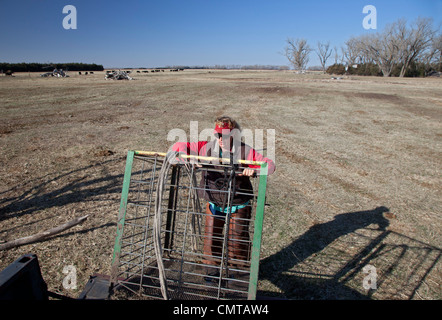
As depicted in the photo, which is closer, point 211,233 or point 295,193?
point 211,233

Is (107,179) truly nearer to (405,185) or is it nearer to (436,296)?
(436,296)

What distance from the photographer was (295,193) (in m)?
5.37

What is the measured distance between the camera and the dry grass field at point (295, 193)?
326 cm

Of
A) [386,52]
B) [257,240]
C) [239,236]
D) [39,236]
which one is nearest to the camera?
[257,240]

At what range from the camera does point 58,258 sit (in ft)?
10.7

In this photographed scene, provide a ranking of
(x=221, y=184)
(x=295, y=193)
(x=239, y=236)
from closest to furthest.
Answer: (x=221, y=184) → (x=239, y=236) → (x=295, y=193)

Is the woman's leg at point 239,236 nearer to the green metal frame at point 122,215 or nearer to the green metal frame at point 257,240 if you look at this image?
the green metal frame at point 257,240

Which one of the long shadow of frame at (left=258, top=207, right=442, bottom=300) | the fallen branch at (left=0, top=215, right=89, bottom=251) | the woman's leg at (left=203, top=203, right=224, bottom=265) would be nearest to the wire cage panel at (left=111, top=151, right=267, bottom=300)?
the woman's leg at (left=203, top=203, right=224, bottom=265)

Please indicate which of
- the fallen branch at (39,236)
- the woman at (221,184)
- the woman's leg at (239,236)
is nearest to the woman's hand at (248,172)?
the woman at (221,184)

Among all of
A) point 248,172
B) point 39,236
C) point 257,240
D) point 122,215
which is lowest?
point 39,236

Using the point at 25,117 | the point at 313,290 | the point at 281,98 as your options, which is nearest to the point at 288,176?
the point at 313,290

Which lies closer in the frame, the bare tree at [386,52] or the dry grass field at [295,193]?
the dry grass field at [295,193]

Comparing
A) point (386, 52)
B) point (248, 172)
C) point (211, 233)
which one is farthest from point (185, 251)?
point (386, 52)

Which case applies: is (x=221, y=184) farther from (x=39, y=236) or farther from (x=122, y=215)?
(x=39, y=236)
